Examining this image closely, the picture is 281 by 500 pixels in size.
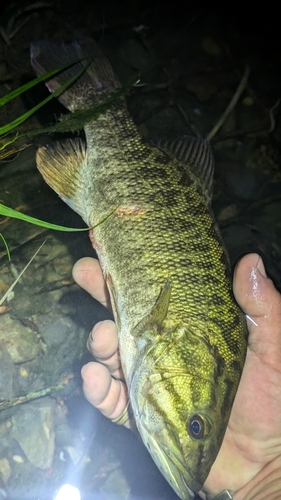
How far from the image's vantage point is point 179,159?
2.56 meters

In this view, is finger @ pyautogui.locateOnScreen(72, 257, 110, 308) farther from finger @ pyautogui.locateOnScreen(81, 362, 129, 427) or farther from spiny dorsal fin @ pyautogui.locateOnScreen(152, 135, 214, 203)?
spiny dorsal fin @ pyautogui.locateOnScreen(152, 135, 214, 203)

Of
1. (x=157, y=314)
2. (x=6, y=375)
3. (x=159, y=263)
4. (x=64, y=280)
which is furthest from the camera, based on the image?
(x=64, y=280)

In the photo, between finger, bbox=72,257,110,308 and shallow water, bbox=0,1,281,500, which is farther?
shallow water, bbox=0,1,281,500

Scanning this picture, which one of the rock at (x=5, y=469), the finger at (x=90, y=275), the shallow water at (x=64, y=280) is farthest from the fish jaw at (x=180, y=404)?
the rock at (x=5, y=469)

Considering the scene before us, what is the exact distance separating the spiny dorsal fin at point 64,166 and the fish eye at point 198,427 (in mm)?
1363

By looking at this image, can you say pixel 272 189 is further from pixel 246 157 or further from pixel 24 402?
pixel 24 402

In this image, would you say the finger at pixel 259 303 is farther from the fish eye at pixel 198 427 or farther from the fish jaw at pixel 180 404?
the fish eye at pixel 198 427

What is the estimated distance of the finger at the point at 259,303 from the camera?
2.42m

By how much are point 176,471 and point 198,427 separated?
232 millimetres

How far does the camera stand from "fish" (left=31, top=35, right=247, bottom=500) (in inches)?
84.6

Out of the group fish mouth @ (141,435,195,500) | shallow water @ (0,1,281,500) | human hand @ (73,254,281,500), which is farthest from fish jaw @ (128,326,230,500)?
shallow water @ (0,1,281,500)

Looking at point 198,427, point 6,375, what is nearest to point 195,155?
point 198,427

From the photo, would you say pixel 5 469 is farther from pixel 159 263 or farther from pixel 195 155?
pixel 195 155

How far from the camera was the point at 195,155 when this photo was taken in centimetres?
256
